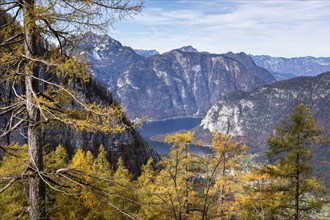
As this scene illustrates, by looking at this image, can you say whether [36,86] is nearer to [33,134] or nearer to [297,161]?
[33,134]

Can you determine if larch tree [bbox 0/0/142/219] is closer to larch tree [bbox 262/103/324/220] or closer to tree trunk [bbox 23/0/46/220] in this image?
tree trunk [bbox 23/0/46/220]

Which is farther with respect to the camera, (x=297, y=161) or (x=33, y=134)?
(x=297, y=161)

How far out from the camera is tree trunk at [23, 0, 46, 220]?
A: 6.38m

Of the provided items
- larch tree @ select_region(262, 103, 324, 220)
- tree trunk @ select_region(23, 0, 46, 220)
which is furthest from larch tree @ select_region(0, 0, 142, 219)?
larch tree @ select_region(262, 103, 324, 220)

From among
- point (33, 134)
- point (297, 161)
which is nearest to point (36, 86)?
point (33, 134)

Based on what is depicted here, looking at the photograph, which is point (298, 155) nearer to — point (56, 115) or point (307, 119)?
point (307, 119)

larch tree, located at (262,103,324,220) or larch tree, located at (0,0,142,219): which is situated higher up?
larch tree, located at (0,0,142,219)

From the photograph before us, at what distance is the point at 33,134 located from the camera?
6.52 m

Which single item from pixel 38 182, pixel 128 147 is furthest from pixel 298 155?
pixel 128 147

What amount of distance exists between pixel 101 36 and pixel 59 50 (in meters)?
0.99

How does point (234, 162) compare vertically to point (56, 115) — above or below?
below

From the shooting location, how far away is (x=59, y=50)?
7562 mm

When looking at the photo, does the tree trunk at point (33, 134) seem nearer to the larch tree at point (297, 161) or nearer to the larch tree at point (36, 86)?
the larch tree at point (36, 86)

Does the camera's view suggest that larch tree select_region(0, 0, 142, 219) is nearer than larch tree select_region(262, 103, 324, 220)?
Yes
